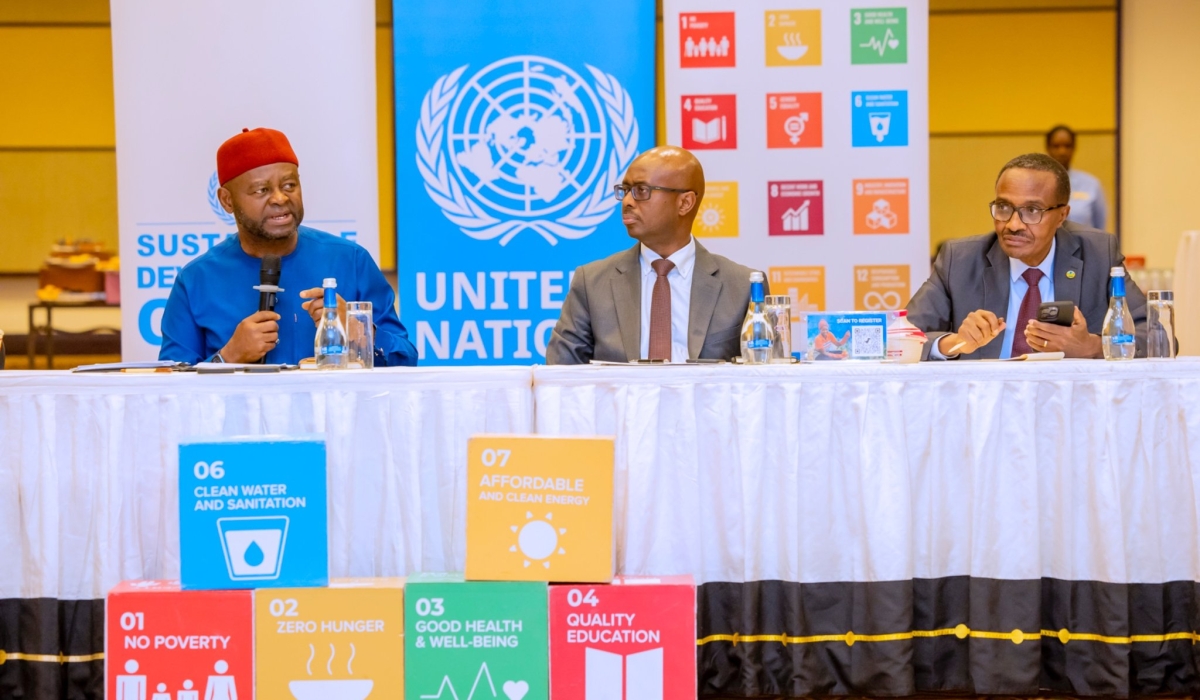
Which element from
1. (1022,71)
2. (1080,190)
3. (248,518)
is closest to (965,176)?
(1022,71)

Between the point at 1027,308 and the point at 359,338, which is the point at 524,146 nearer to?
the point at 359,338

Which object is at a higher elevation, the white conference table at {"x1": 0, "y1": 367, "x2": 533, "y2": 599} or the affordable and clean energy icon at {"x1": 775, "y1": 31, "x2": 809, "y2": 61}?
the affordable and clean energy icon at {"x1": 775, "y1": 31, "x2": 809, "y2": 61}

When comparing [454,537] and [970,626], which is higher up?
[454,537]

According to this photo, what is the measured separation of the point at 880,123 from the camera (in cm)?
420

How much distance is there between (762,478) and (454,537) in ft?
2.17

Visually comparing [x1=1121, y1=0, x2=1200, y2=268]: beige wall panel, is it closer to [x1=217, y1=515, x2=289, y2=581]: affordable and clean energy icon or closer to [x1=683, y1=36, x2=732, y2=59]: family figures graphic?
[x1=683, y1=36, x2=732, y2=59]: family figures graphic

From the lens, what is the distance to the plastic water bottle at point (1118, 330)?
8.25ft

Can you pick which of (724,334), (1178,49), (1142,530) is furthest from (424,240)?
(1178,49)

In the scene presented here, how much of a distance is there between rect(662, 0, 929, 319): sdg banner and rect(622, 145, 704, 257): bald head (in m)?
0.95

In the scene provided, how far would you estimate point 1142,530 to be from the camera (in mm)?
2371

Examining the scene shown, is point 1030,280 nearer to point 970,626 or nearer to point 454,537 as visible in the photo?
point 970,626

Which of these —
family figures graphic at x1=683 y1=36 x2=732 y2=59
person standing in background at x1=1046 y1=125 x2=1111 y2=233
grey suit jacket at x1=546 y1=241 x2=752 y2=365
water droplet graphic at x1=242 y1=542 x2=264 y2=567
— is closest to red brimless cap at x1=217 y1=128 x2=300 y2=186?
grey suit jacket at x1=546 y1=241 x2=752 y2=365

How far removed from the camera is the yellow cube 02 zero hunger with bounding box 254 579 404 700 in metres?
2.09

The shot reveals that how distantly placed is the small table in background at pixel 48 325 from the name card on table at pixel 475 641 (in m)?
4.81
